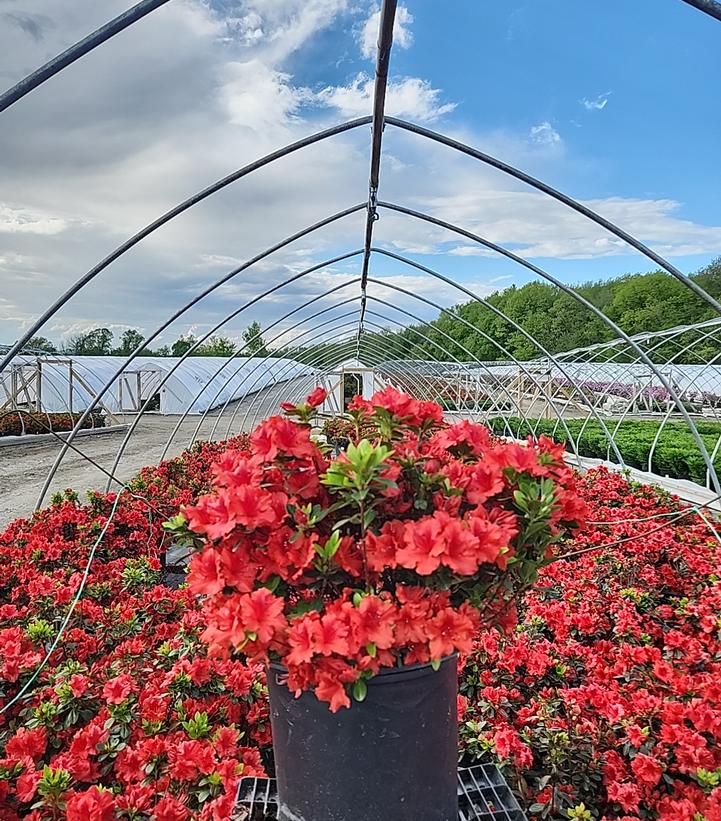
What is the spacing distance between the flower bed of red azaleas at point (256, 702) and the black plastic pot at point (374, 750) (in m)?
0.31

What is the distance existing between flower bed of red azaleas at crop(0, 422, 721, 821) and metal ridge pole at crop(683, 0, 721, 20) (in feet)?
5.45

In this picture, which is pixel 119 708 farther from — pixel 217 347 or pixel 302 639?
pixel 217 347

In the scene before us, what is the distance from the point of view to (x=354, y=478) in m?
1.09

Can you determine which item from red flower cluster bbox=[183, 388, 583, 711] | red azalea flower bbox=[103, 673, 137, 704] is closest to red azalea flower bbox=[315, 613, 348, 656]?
red flower cluster bbox=[183, 388, 583, 711]

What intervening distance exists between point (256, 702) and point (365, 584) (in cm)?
92

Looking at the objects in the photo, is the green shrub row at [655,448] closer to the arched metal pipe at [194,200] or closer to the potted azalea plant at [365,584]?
the arched metal pipe at [194,200]

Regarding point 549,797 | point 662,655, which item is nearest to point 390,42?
point 549,797

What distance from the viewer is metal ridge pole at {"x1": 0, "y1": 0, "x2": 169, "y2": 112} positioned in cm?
136

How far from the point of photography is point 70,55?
4.55 feet

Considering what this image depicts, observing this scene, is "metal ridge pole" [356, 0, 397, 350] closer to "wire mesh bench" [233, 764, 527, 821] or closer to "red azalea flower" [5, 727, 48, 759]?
"wire mesh bench" [233, 764, 527, 821]

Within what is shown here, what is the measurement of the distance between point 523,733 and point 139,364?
19705 mm

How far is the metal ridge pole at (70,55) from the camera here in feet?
4.45

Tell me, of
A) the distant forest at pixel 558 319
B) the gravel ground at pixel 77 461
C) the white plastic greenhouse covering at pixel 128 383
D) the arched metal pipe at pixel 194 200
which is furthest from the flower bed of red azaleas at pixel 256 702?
the distant forest at pixel 558 319

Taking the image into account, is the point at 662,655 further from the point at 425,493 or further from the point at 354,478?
the point at 354,478
